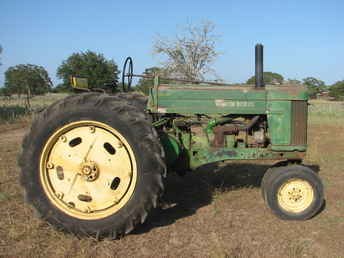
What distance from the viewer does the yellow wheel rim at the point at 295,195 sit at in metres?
4.04

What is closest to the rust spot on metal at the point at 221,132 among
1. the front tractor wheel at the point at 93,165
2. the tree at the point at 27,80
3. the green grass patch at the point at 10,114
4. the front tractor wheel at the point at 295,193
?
the front tractor wheel at the point at 295,193

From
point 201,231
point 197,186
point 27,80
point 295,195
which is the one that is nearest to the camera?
point 201,231

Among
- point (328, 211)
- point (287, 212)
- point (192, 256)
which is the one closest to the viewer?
point (192, 256)

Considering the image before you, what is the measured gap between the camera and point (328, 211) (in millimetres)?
4320

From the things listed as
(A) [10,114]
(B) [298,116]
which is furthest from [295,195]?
(A) [10,114]

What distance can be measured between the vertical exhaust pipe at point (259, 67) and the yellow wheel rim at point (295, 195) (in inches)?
51.8

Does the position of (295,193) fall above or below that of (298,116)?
below

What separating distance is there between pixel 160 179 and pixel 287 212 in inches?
70.1

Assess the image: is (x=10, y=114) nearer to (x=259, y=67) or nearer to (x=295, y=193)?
(x=259, y=67)

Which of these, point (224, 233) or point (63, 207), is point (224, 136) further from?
point (63, 207)

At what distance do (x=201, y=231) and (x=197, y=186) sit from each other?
177 centimetres

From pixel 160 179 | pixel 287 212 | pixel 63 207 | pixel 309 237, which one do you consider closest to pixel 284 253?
pixel 309 237

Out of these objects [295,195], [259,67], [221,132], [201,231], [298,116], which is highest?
[259,67]

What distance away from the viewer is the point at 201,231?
3.68m
